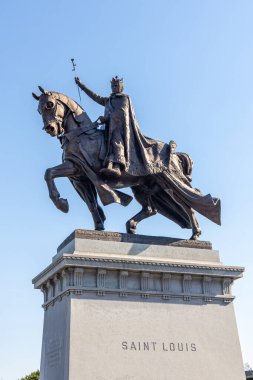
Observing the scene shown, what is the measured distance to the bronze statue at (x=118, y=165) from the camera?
53.7ft

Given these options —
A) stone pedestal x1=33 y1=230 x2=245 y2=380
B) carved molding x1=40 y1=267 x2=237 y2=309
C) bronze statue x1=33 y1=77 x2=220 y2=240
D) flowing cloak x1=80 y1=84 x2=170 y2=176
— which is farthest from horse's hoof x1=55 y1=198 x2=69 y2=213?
carved molding x1=40 y1=267 x2=237 y2=309

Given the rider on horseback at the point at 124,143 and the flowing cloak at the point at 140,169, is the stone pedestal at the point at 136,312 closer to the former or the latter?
the flowing cloak at the point at 140,169

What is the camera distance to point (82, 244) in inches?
598

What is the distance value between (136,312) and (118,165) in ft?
14.4

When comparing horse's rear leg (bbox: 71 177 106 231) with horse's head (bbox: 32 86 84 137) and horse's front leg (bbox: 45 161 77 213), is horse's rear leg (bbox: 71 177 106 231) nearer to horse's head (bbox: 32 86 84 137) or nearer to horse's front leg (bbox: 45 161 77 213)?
horse's front leg (bbox: 45 161 77 213)

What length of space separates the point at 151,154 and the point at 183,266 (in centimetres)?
383

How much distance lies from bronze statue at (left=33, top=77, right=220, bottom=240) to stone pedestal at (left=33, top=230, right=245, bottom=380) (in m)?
1.44

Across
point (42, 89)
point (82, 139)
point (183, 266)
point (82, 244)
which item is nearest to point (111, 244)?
point (82, 244)

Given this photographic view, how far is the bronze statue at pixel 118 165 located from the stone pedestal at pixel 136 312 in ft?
4.73

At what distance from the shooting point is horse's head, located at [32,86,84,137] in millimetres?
16422

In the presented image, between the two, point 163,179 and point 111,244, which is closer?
point 111,244

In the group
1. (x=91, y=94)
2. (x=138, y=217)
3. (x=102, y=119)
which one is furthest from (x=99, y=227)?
(x=91, y=94)

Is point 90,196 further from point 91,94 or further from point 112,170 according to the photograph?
point 91,94

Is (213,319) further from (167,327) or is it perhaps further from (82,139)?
(82,139)
